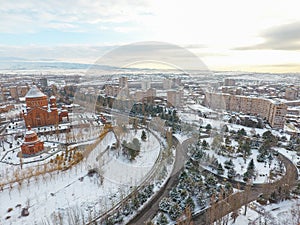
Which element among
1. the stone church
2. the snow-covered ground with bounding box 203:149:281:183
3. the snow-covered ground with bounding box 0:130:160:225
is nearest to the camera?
the snow-covered ground with bounding box 0:130:160:225

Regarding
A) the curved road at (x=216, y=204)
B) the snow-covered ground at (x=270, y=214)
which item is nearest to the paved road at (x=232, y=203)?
the curved road at (x=216, y=204)

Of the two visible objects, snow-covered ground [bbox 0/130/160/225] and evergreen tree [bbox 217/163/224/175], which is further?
evergreen tree [bbox 217/163/224/175]

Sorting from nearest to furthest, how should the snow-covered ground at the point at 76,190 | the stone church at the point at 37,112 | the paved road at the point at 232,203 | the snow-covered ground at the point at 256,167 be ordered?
the paved road at the point at 232,203, the snow-covered ground at the point at 76,190, the snow-covered ground at the point at 256,167, the stone church at the point at 37,112

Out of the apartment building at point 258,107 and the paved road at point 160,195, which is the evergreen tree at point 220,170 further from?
the apartment building at point 258,107

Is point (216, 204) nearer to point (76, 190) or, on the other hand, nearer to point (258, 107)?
point (76, 190)

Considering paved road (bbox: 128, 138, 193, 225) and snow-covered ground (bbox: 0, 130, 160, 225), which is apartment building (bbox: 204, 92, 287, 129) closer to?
paved road (bbox: 128, 138, 193, 225)

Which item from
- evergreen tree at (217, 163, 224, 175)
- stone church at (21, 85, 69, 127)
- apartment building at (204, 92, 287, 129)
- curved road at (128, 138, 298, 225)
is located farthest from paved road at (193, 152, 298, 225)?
stone church at (21, 85, 69, 127)

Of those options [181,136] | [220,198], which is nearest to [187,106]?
[181,136]
